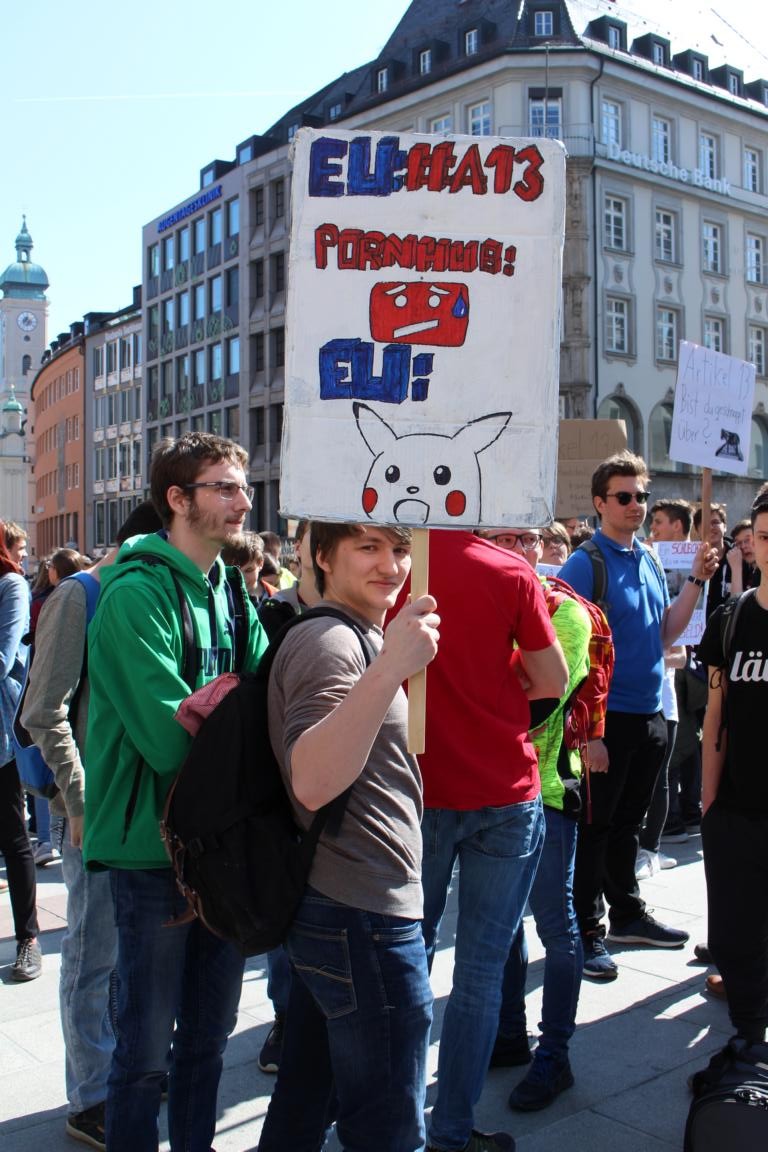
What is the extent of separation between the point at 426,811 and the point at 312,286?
1.48m

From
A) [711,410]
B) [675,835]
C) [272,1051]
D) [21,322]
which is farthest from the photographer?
[21,322]

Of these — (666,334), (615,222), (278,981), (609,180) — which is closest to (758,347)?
(666,334)

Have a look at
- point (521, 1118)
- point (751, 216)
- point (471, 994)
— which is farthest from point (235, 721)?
point (751, 216)

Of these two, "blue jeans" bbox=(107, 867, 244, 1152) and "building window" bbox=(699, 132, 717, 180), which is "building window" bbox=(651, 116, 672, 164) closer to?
"building window" bbox=(699, 132, 717, 180)

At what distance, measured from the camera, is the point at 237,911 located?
2568 mm

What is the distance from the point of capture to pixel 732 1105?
2.91 meters

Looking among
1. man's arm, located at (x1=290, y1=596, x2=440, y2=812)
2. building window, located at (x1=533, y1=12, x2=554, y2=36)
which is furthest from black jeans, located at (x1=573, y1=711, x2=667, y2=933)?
building window, located at (x1=533, y1=12, x2=554, y2=36)

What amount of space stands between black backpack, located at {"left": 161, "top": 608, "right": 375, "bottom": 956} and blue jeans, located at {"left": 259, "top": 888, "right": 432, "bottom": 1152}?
8 centimetres

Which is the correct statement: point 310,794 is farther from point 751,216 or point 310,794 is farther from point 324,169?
point 751,216

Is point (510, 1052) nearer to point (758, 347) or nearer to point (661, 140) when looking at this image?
point (661, 140)

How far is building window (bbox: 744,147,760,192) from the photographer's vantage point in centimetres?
4447

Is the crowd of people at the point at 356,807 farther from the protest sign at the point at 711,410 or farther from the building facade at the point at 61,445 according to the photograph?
the building facade at the point at 61,445

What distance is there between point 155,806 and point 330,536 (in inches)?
31.6

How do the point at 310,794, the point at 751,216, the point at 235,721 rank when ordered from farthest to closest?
1. the point at 751,216
2. the point at 235,721
3. the point at 310,794
